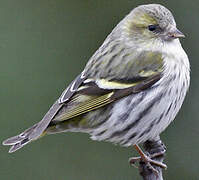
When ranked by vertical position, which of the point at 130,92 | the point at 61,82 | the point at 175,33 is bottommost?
the point at 61,82

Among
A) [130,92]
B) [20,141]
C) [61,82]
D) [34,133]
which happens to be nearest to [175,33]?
[130,92]

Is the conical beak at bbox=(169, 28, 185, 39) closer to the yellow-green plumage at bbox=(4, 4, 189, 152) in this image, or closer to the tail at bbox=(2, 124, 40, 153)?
the yellow-green plumage at bbox=(4, 4, 189, 152)

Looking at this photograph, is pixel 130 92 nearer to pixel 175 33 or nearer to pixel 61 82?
pixel 175 33

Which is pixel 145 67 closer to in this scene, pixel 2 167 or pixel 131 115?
pixel 131 115

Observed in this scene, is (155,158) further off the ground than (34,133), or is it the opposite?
(34,133)

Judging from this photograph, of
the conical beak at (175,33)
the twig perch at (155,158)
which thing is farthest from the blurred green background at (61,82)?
the conical beak at (175,33)

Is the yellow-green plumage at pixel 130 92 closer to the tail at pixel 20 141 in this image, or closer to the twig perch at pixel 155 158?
the tail at pixel 20 141

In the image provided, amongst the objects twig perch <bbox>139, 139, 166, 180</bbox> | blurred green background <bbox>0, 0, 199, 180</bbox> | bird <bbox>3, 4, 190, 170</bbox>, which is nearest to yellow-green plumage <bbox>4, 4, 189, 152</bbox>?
bird <bbox>3, 4, 190, 170</bbox>

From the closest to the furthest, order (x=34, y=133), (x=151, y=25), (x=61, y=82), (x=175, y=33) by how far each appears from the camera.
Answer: (x=34, y=133)
(x=175, y=33)
(x=151, y=25)
(x=61, y=82)
